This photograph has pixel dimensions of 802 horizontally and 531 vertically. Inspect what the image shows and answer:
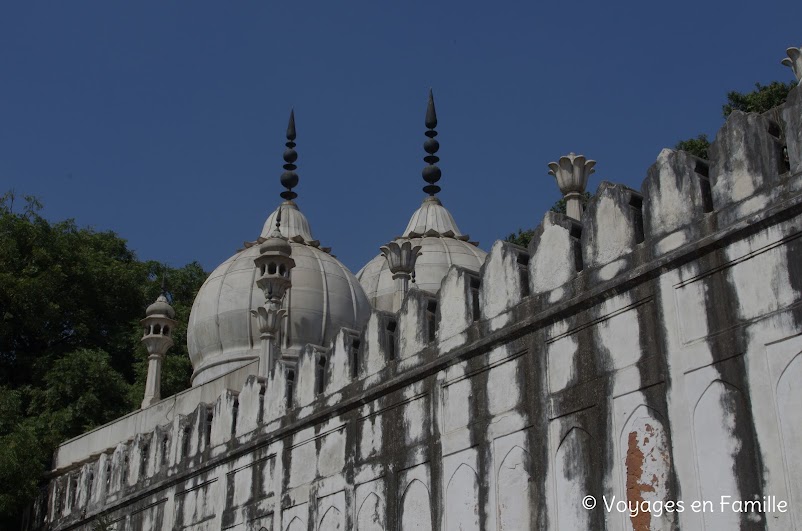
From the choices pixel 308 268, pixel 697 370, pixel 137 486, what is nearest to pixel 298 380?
pixel 137 486

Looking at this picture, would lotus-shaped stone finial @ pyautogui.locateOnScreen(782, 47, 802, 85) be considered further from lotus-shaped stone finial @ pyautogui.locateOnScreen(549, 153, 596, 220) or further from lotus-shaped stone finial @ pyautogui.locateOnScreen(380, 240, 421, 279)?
lotus-shaped stone finial @ pyautogui.locateOnScreen(380, 240, 421, 279)

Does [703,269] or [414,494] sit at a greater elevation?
[703,269]

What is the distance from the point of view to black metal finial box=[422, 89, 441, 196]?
A: 36.9m

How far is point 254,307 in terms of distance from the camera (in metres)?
24.9

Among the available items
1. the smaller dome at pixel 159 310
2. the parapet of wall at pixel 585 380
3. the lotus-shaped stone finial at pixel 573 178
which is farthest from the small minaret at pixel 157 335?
the lotus-shaped stone finial at pixel 573 178

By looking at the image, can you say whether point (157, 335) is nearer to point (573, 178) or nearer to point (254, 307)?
point (254, 307)

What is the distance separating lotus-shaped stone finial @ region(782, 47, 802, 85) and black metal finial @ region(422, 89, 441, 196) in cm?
2658

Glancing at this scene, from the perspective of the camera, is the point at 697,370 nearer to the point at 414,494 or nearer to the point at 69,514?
the point at 414,494

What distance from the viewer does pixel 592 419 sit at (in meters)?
9.70

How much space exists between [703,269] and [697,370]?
80 cm

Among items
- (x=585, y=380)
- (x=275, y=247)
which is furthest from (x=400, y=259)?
(x=585, y=380)
